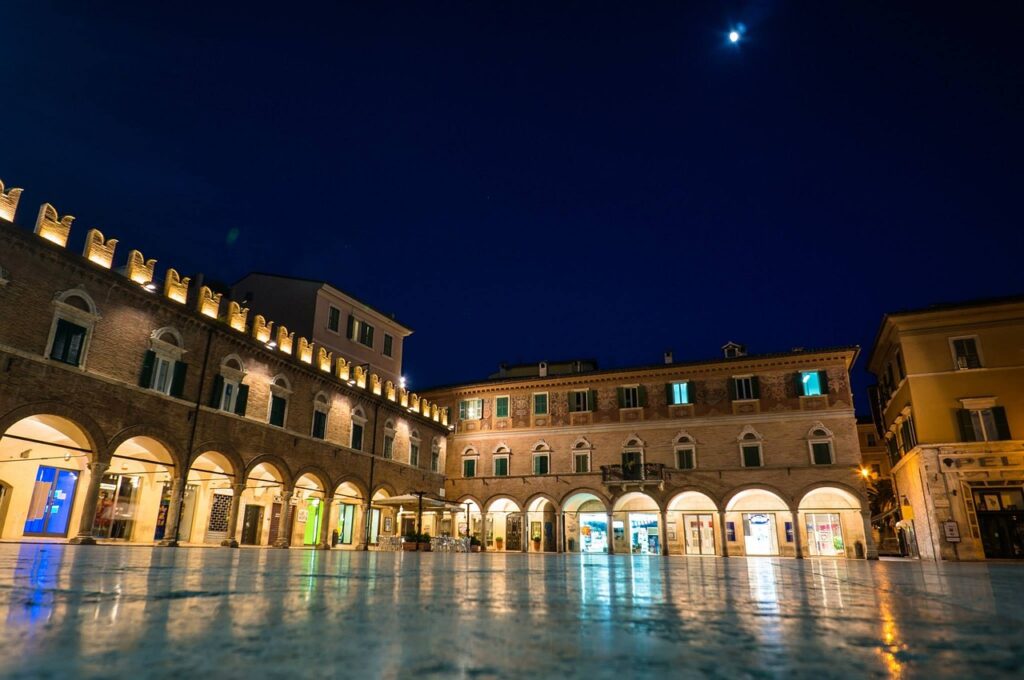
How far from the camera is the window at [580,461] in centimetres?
3453

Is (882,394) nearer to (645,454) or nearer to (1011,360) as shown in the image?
(1011,360)

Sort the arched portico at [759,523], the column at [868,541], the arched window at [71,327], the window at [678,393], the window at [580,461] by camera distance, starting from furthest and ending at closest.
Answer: the window at [580,461], the window at [678,393], the arched portico at [759,523], the column at [868,541], the arched window at [71,327]

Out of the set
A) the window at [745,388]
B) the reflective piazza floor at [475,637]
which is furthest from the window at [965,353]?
the reflective piazza floor at [475,637]

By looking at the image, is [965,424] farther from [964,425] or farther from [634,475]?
[634,475]

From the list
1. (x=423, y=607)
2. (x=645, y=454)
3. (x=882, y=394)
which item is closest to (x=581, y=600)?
(x=423, y=607)

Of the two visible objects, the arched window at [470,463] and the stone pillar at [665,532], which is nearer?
the stone pillar at [665,532]

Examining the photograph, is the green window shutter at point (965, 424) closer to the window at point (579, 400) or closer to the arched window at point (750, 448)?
the arched window at point (750, 448)

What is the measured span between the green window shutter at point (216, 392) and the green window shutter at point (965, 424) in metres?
29.1

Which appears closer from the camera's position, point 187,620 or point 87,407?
point 187,620

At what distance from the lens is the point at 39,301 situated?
52.1 feet

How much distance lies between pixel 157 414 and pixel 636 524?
24.2 metres

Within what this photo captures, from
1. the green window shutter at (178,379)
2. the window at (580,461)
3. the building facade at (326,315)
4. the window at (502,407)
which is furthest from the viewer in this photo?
the window at (502,407)

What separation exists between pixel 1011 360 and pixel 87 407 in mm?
33565

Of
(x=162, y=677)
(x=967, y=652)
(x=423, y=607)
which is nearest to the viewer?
(x=162, y=677)
